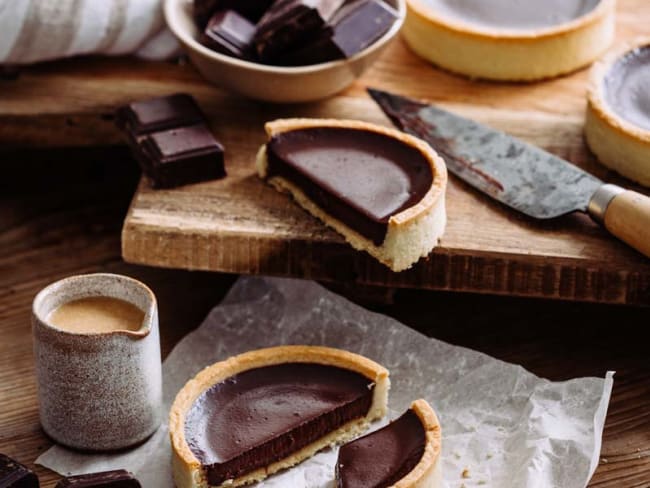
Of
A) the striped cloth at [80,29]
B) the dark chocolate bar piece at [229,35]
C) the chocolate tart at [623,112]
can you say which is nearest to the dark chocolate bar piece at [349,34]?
the dark chocolate bar piece at [229,35]

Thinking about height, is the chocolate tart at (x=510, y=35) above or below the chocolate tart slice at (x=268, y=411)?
above

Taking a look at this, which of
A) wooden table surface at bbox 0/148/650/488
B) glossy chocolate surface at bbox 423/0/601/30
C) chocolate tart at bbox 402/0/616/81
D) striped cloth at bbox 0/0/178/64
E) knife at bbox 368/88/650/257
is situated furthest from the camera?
glossy chocolate surface at bbox 423/0/601/30

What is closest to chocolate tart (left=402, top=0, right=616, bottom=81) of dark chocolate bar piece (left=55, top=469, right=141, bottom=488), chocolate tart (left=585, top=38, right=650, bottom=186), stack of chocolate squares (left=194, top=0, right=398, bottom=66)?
chocolate tart (left=585, top=38, right=650, bottom=186)

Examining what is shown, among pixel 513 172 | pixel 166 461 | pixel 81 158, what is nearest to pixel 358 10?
pixel 513 172

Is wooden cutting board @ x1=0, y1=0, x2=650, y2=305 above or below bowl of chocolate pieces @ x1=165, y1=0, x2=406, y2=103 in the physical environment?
below

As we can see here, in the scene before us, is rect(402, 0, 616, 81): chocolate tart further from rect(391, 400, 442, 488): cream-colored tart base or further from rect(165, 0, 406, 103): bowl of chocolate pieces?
rect(391, 400, 442, 488): cream-colored tart base

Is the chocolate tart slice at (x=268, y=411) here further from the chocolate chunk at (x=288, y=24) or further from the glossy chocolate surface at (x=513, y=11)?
the glossy chocolate surface at (x=513, y=11)

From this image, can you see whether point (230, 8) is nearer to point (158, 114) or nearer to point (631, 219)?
point (158, 114)
